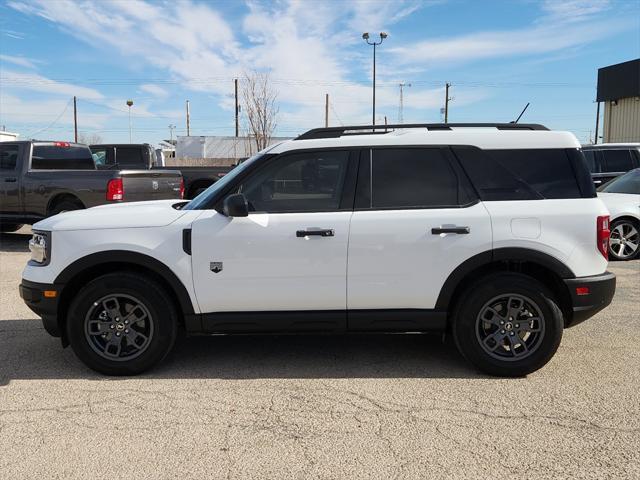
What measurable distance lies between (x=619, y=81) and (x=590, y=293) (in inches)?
1068

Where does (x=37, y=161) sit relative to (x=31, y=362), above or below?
above

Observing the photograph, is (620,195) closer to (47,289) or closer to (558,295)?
(558,295)

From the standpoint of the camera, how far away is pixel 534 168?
421 centimetres

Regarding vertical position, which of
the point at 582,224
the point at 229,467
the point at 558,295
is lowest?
the point at 229,467

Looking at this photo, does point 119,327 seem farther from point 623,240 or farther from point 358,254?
point 623,240

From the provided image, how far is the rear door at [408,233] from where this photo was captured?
13.4 feet

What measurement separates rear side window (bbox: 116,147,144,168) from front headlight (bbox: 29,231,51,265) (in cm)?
1318

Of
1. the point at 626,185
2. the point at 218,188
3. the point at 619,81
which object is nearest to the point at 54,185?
the point at 218,188

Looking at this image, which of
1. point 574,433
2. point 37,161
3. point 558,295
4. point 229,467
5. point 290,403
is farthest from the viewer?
point 37,161

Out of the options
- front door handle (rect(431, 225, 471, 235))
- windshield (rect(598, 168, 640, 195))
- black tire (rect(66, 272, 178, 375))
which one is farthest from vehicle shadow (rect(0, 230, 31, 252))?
windshield (rect(598, 168, 640, 195))

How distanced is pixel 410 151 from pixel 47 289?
3003 mm

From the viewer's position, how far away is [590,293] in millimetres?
4148

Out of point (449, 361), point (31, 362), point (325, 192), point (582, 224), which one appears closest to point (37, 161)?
point (31, 362)

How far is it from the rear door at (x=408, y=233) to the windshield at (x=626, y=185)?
6.68 m
